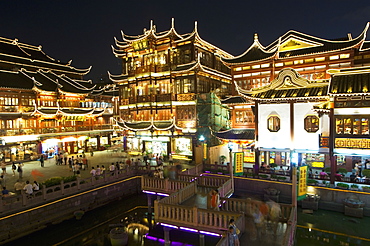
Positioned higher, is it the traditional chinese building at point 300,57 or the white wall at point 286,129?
the traditional chinese building at point 300,57

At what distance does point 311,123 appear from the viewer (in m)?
21.0

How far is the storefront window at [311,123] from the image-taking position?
2086cm

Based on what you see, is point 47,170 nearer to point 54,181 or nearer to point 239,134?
point 54,181

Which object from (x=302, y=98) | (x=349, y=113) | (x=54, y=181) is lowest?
(x=54, y=181)

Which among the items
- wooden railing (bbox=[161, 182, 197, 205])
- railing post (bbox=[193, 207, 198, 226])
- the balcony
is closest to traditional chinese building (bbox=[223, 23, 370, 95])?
the balcony

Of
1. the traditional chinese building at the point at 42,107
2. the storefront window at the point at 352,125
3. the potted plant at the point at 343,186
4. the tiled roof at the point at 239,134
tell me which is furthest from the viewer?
the traditional chinese building at the point at 42,107

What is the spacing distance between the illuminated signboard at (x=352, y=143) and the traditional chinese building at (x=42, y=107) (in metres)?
32.6

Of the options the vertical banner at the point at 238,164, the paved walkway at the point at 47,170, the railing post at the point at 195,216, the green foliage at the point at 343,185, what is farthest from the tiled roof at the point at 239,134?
the railing post at the point at 195,216

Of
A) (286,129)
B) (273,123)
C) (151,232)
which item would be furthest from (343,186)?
(151,232)

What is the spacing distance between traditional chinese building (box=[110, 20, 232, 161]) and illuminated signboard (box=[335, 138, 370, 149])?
15.0 metres

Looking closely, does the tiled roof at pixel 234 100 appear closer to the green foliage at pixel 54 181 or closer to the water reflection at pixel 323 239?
the water reflection at pixel 323 239

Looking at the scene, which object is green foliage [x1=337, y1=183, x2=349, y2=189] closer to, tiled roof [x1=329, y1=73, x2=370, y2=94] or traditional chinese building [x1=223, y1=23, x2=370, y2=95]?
tiled roof [x1=329, y1=73, x2=370, y2=94]

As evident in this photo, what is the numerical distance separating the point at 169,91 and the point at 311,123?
1933 cm

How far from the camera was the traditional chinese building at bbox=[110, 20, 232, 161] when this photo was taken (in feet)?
107
